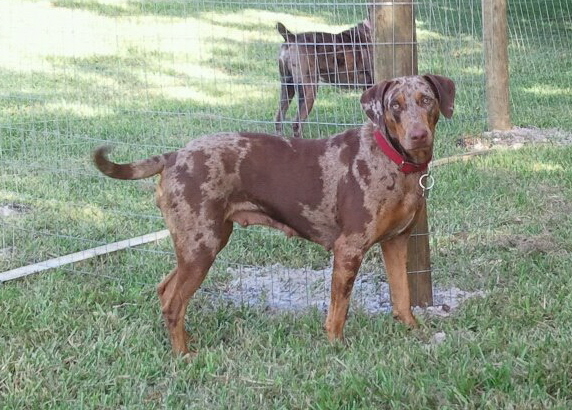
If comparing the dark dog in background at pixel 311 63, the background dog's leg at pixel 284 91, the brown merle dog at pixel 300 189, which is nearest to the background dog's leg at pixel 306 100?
the dark dog in background at pixel 311 63

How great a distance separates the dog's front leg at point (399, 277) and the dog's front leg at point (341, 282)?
0.36m

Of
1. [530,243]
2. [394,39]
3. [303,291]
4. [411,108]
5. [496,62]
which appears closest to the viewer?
[411,108]

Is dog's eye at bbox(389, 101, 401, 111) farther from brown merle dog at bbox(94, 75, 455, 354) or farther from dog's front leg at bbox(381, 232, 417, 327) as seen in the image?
dog's front leg at bbox(381, 232, 417, 327)

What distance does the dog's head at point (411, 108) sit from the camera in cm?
412

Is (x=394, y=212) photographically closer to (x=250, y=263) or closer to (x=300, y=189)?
(x=300, y=189)

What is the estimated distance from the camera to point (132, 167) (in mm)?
4512

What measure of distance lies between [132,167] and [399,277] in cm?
156

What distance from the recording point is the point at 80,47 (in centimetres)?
1272

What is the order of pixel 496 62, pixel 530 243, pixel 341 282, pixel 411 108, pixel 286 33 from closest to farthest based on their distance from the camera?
pixel 411 108, pixel 341 282, pixel 530 243, pixel 286 33, pixel 496 62

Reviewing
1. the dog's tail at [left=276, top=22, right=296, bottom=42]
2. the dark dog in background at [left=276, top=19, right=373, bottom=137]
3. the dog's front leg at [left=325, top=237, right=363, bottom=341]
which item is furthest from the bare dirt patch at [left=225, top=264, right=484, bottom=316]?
the dog's tail at [left=276, top=22, right=296, bottom=42]

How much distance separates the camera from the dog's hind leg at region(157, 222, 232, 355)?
175 inches

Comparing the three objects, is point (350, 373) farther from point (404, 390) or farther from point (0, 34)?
point (0, 34)

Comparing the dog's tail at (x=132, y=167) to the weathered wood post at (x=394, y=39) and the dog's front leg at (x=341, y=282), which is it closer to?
the dog's front leg at (x=341, y=282)

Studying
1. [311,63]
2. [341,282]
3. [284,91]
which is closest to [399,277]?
[341,282]
